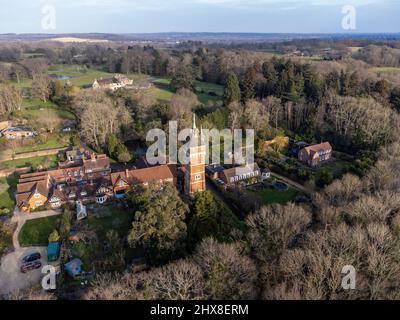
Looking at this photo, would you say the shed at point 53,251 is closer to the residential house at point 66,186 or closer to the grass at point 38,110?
the residential house at point 66,186

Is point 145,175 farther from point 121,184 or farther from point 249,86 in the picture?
point 249,86

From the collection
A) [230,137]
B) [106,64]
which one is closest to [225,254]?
[230,137]

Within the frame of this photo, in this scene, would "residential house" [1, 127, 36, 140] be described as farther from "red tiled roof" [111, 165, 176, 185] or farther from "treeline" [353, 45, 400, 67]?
"treeline" [353, 45, 400, 67]

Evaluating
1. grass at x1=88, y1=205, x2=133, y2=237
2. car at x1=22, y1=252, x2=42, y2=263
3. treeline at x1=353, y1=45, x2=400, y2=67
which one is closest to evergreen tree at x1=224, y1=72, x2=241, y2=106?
grass at x1=88, y1=205, x2=133, y2=237

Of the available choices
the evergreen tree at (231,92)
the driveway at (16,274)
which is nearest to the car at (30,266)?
the driveway at (16,274)

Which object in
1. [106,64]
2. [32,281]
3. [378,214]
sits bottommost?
[32,281]

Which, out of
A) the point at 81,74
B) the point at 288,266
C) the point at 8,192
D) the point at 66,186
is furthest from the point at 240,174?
the point at 81,74

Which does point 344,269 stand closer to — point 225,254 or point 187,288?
point 225,254
